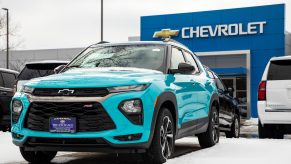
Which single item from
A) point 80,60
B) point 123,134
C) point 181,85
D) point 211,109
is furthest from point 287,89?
point 123,134

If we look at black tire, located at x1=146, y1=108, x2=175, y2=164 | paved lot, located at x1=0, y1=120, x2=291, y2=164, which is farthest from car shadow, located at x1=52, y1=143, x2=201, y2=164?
black tire, located at x1=146, y1=108, x2=175, y2=164

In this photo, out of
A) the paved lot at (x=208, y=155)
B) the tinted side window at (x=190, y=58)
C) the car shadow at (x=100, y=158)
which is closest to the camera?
the paved lot at (x=208, y=155)

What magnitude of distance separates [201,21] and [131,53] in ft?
88.5

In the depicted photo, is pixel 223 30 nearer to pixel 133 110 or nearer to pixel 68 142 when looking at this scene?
pixel 133 110

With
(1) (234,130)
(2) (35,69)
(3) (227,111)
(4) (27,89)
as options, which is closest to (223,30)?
(1) (234,130)

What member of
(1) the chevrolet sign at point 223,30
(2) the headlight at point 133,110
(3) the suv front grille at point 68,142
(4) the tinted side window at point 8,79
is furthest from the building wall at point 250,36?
(3) the suv front grille at point 68,142

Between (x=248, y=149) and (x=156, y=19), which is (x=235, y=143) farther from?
(x=156, y=19)

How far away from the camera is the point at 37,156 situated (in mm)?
7023

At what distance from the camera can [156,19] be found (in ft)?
117

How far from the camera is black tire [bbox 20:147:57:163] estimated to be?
6.84 metres

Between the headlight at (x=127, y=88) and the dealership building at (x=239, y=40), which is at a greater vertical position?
the dealership building at (x=239, y=40)

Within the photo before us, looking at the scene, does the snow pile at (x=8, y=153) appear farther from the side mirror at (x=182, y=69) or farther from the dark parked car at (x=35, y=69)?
the dark parked car at (x=35, y=69)

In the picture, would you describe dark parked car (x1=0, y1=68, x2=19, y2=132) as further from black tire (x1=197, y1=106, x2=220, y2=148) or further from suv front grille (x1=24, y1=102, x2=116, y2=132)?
suv front grille (x1=24, y1=102, x2=116, y2=132)

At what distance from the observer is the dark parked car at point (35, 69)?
12711mm
